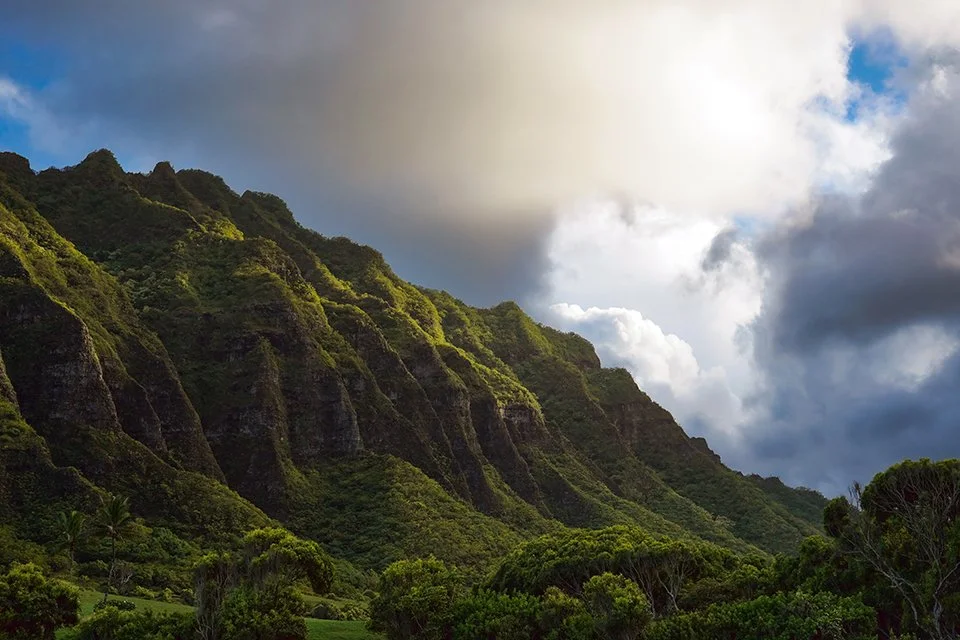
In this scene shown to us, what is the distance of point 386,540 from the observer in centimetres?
14512

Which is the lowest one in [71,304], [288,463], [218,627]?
[218,627]

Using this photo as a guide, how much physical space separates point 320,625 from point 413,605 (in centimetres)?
1267

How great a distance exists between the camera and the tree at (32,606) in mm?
63312

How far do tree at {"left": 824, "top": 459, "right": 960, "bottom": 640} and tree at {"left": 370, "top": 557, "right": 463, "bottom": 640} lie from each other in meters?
36.1

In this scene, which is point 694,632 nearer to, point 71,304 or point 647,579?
point 647,579

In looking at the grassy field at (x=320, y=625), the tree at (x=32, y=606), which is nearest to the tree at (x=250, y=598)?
the grassy field at (x=320, y=625)

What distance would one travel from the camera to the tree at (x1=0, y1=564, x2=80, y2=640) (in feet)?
208

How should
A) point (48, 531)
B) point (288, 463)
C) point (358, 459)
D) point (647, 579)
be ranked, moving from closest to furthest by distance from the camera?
point (647, 579) → point (48, 531) → point (288, 463) → point (358, 459)

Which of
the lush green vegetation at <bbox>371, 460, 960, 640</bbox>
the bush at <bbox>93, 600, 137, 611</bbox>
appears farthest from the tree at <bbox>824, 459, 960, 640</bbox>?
the bush at <bbox>93, 600, 137, 611</bbox>

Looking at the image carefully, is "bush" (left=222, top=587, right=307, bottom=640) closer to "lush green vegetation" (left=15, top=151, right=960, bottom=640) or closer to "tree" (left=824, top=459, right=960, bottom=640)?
"lush green vegetation" (left=15, top=151, right=960, bottom=640)

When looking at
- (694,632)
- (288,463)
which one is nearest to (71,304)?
(288,463)

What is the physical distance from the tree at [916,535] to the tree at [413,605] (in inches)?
1421

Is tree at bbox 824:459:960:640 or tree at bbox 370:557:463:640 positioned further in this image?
tree at bbox 370:557:463:640

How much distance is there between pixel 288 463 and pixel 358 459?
16426 mm
